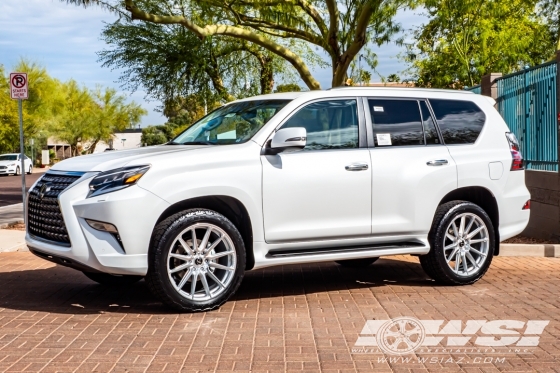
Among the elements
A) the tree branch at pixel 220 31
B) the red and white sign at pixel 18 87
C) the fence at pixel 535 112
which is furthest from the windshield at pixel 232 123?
the tree branch at pixel 220 31

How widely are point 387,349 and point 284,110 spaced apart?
281 cm

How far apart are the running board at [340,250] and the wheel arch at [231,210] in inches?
8.2

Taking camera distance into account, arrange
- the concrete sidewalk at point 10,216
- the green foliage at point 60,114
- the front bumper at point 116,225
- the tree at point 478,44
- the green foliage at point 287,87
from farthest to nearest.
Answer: the green foliage at point 60,114 < the tree at point 478,44 < the green foliage at point 287,87 < the concrete sidewalk at point 10,216 < the front bumper at point 116,225

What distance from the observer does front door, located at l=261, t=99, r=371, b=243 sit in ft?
25.3

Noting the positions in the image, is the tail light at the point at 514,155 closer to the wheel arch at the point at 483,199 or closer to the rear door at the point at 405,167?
the wheel arch at the point at 483,199

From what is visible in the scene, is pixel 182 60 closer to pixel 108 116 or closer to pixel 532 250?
pixel 532 250

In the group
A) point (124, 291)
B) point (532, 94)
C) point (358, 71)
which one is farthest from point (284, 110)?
point (358, 71)

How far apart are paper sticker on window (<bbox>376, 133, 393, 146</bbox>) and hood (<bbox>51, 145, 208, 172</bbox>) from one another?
1.76 metres

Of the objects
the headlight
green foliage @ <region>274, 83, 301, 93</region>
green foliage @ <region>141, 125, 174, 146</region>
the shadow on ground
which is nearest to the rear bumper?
the shadow on ground

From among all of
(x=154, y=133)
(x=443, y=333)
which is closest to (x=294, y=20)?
(x=443, y=333)

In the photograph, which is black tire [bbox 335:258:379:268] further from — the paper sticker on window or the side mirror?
the side mirror

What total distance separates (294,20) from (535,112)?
829cm

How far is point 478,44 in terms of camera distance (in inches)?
1406

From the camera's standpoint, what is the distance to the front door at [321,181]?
7727 millimetres
